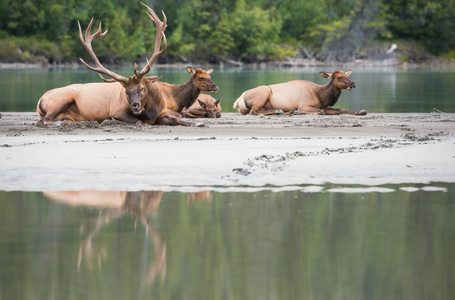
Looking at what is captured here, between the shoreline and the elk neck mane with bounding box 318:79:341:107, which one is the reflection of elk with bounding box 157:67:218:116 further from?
the shoreline

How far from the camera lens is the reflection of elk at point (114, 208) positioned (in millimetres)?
6223

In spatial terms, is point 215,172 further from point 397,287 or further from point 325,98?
point 325,98

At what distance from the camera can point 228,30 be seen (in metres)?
125

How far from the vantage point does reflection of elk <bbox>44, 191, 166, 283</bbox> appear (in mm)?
6223

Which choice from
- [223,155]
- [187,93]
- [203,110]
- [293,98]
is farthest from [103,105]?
[223,155]

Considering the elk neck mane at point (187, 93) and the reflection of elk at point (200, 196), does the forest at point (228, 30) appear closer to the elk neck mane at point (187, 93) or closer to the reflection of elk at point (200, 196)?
the elk neck mane at point (187, 93)

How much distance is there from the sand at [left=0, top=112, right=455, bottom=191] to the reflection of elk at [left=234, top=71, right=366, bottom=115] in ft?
10.8

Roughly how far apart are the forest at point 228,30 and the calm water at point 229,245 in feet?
320

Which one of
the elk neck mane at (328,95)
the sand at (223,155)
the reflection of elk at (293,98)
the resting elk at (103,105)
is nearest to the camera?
the sand at (223,155)

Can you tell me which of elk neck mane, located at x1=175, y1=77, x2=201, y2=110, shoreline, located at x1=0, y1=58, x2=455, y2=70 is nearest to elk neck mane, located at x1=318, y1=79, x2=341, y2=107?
elk neck mane, located at x1=175, y1=77, x2=201, y2=110

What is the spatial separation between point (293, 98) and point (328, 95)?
0.99m

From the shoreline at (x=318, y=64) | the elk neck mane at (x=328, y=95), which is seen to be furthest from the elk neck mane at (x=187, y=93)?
the shoreline at (x=318, y=64)

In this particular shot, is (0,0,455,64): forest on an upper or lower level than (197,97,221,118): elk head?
upper

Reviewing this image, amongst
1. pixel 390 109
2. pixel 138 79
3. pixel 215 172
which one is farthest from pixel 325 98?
pixel 215 172
